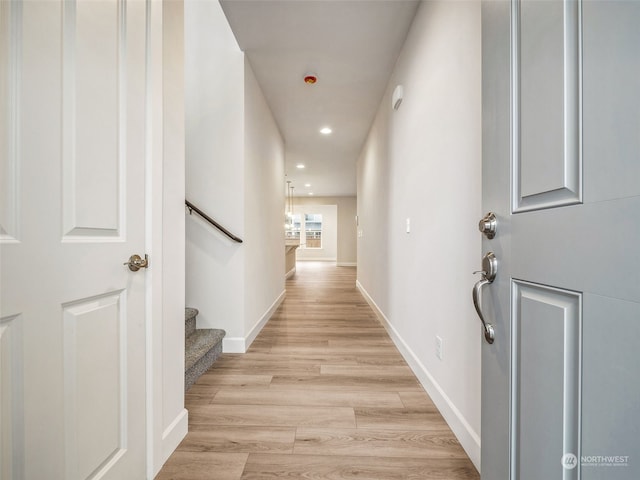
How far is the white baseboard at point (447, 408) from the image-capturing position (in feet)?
4.04

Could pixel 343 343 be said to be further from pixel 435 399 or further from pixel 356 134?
pixel 356 134

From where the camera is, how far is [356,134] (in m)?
4.46

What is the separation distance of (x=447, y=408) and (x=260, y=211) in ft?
7.63

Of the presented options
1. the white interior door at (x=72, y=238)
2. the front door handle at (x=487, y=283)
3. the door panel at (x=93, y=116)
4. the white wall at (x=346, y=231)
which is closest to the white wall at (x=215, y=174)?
the white interior door at (x=72, y=238)

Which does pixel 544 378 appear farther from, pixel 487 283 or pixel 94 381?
pixel 94 381

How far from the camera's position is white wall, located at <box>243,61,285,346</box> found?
8.48 ft

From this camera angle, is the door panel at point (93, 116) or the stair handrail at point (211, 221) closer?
the door panel at point (93, 116)

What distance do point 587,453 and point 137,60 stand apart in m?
1.63

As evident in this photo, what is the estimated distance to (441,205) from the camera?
158cm

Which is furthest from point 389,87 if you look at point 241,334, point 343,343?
point 241,334

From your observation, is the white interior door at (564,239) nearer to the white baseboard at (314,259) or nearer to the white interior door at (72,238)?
the white interior door at (72,238)

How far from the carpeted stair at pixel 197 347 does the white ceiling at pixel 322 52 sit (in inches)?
89.0
